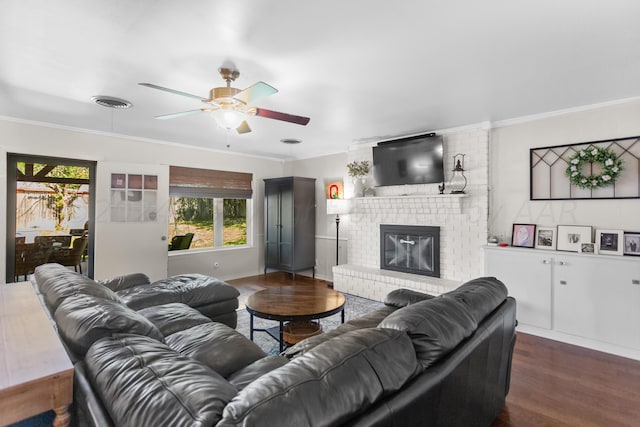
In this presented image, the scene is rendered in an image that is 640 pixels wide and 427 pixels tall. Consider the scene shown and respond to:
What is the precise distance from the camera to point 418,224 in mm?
→ 4641

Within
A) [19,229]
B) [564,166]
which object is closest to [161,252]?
[19,229]

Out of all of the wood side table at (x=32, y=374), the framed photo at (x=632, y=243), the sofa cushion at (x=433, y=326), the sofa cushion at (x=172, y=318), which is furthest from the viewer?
the framed photo at (x=632, y=243)

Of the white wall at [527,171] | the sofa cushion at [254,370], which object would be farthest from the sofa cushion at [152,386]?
the white wall at [527,171]

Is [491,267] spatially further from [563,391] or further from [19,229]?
[19,229]

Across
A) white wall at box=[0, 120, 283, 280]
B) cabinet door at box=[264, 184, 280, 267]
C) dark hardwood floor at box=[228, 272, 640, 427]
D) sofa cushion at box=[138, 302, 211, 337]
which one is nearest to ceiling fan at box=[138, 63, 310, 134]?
sofa cushion at box=[138, 302, 211, 337]

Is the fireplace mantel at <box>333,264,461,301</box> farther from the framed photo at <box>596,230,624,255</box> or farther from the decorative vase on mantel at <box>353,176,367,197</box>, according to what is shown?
the framed photo at <box>596,230,624,255</box>

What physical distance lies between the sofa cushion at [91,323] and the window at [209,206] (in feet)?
12.8

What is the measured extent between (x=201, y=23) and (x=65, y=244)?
3867mm

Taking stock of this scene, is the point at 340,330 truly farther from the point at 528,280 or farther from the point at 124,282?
the point at 528,280

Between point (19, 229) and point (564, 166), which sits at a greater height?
point (564, 166)

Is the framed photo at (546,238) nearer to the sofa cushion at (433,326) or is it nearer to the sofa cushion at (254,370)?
the sofa cushion at (433,326)

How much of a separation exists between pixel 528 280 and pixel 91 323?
12.6 feet

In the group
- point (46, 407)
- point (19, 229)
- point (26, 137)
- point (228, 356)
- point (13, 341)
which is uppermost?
point (26, 137)

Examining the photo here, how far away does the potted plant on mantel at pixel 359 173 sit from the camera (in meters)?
5.09
